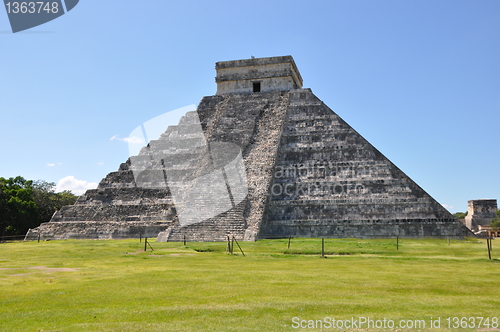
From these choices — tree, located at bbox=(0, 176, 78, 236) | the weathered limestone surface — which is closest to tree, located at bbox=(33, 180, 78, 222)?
tree, located at bbox=(0, 176, 78, 236)

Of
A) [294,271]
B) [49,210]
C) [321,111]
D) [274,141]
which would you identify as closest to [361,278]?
[294,271]

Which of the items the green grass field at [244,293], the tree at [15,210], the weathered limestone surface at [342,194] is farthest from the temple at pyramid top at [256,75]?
the green grass field at [244,293]

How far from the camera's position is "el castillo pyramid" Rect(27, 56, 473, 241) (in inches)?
775

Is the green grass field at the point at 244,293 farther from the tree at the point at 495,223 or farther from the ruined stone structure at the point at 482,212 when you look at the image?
the ruined stone structure at the point at 482,212

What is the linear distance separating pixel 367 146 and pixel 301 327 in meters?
18.3

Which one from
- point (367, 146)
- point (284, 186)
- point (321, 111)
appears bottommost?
point (284, 186)

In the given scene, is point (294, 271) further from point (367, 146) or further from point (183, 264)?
point (367, 146)

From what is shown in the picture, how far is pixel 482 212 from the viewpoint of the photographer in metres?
30.4

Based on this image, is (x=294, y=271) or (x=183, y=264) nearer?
(x=294, y=271)

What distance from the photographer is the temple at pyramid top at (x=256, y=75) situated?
95.1ft

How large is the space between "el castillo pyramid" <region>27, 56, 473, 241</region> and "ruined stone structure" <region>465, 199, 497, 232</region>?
42.3 ft

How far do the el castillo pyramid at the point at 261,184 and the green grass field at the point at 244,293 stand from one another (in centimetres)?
765

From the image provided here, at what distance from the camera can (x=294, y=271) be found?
9430 millimetres

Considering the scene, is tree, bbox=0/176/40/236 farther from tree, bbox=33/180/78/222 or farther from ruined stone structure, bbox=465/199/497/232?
ruined stone structure, bbox=465/199/497/232
